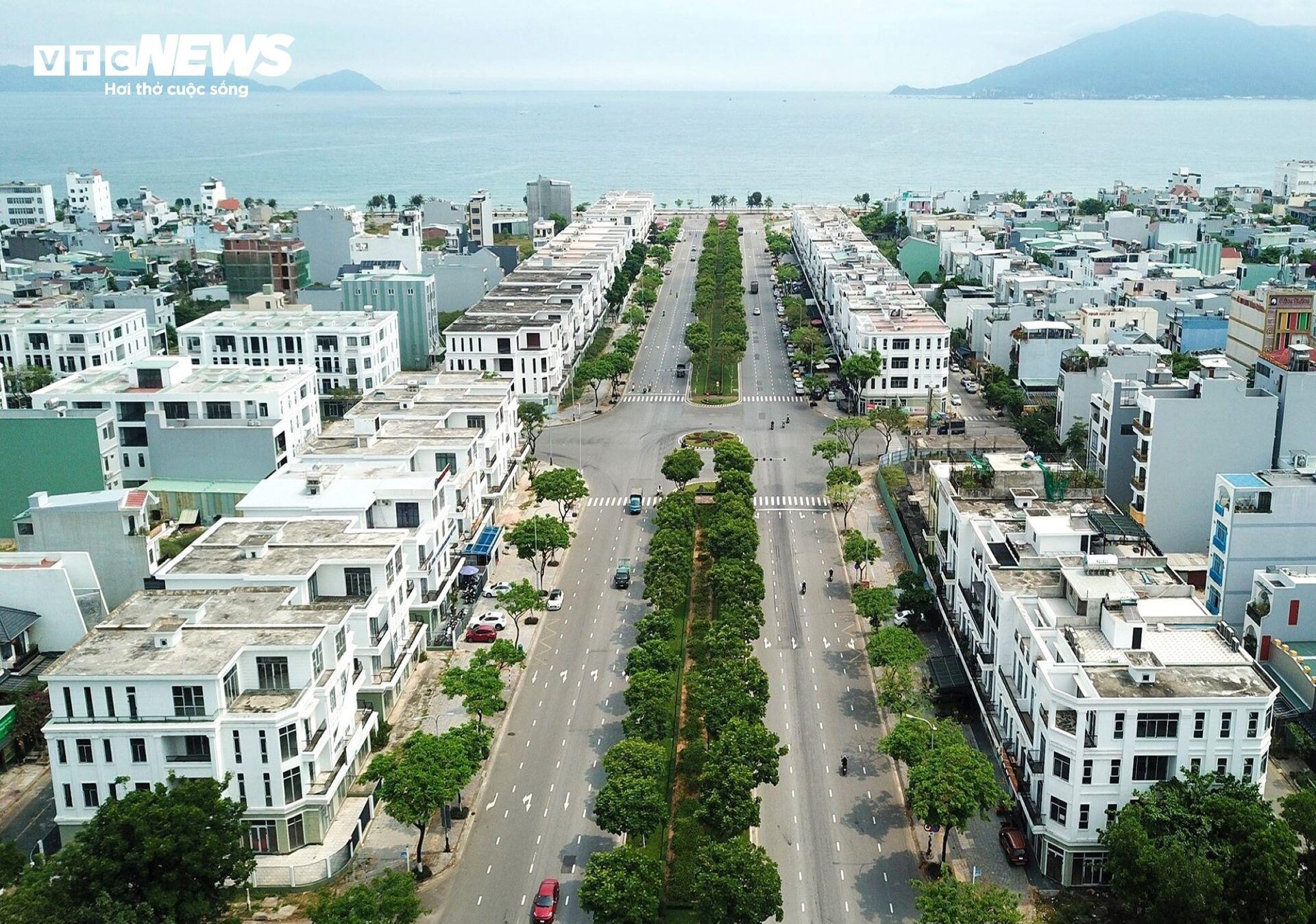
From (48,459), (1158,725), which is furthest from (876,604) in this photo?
(48,459)

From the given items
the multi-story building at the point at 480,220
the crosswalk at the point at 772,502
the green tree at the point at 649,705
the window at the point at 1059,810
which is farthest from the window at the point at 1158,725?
the multi-story building at the point at 480,220

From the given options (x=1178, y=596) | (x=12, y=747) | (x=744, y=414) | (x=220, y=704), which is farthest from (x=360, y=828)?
(x=744, y=414)

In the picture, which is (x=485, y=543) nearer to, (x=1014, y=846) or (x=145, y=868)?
(x=145, y=868)

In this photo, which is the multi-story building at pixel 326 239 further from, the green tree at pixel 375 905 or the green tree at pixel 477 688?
the green tree at pixel 375 905

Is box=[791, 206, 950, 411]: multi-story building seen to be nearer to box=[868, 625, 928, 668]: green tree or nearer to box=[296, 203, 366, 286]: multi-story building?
box=[868, 625, 928, 668]: green tree

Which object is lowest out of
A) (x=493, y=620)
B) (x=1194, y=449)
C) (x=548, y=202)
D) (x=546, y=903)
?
(x=546, y=903)
